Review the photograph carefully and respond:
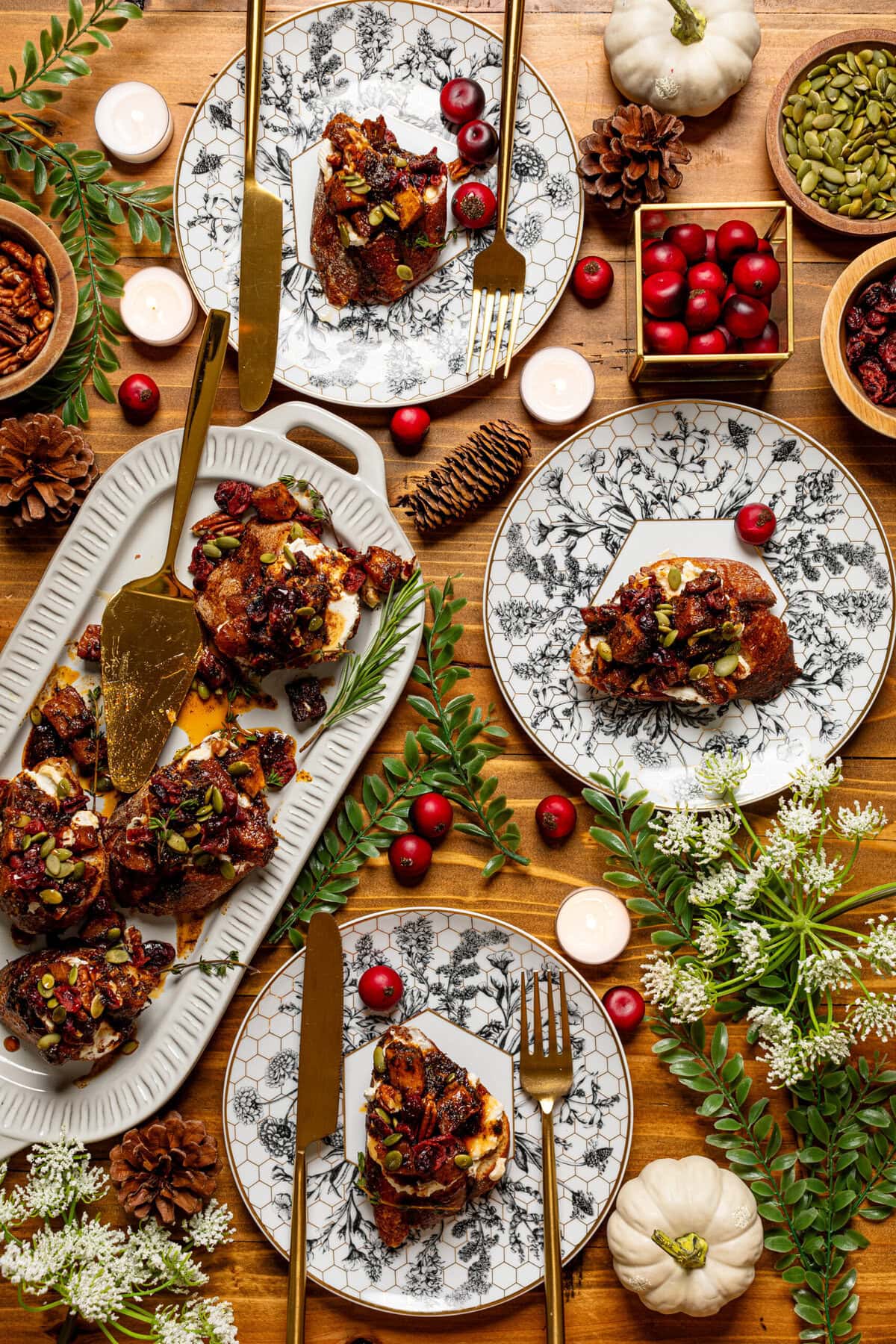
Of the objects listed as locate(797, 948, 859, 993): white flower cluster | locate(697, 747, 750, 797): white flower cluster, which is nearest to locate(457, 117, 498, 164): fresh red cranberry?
locate(697, 747, 750, 797): white flower cluster

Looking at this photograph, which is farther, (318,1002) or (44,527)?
(44,527)

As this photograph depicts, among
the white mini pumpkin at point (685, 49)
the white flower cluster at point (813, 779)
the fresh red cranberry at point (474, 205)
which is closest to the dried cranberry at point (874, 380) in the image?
the white mini pumpkin at point (685, 49)

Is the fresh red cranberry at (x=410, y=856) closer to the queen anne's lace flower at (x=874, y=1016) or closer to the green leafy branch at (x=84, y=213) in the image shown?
the queen anne's lace flower at (x=874, y=1016)

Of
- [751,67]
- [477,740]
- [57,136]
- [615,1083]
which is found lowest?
[615,1083]

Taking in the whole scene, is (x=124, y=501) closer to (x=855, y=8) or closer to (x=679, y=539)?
(x=679, y=539)

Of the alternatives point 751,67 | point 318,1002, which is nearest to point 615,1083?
point 318,1002

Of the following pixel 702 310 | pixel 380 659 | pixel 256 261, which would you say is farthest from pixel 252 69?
pixel 380 659
